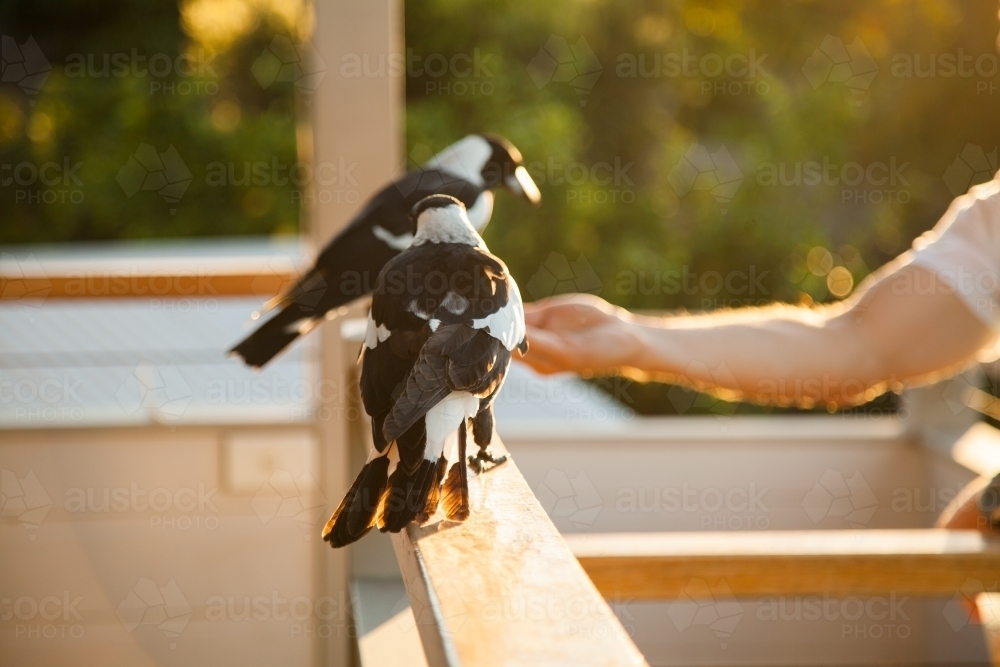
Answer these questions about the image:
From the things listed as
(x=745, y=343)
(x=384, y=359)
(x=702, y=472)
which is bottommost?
(x=702, y=472)

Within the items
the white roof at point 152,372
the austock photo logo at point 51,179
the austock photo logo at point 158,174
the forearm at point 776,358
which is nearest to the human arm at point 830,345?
the forearm at point 776,358

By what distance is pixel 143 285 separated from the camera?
1697mm

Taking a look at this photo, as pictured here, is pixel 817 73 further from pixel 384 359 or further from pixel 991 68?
pixel 384 359

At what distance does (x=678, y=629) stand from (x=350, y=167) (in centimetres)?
108

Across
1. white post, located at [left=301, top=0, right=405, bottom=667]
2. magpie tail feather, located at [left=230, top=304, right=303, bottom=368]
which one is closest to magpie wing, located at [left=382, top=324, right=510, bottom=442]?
magpie tail feather, located at [left=230, top=304, right=303, bottom=368]

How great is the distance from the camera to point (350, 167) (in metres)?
1.54

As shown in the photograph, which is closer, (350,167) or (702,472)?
(350,167)

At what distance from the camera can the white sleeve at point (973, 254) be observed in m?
1.28

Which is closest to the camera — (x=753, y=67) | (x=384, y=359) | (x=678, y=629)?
(x=384, y=359)

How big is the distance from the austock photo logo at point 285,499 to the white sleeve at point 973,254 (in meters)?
1.21

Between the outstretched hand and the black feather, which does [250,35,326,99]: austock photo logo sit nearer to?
the black feather

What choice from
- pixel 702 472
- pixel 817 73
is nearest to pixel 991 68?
pixel 817 73

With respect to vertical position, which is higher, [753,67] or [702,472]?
[753,67]

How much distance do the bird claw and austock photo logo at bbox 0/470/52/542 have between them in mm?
1484
